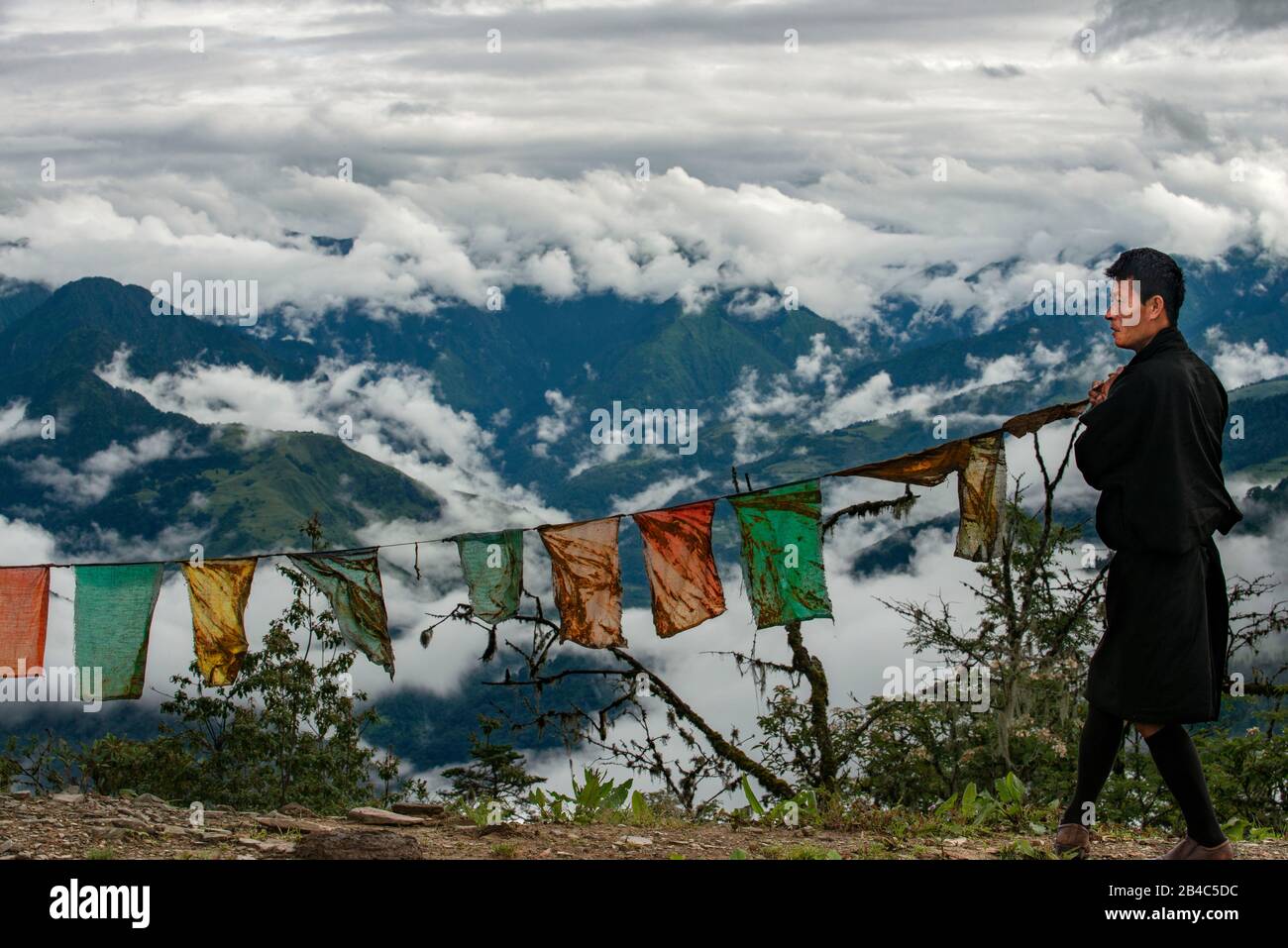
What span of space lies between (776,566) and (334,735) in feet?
94.0

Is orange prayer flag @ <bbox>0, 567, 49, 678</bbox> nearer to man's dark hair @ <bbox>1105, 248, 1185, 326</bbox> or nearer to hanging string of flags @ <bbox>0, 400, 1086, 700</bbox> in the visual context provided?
hanging string of flags @ <bbox>0, 400, 1086, 700</bbox>

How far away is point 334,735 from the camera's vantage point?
37.8 meters

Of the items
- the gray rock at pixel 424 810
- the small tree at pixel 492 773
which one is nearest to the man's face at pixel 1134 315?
the gray rock at pixel 424 810

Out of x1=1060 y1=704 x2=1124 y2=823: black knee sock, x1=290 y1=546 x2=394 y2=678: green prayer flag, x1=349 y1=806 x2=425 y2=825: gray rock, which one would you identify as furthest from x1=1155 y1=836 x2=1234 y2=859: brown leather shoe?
x1=290 y1=546 x2=394 y2=678: green prayer flag

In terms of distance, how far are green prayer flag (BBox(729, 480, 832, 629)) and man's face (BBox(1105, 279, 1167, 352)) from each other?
4.78 meters

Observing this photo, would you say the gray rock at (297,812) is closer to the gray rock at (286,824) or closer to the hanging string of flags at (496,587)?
the gray rock at (286,824)

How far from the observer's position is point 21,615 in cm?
1230

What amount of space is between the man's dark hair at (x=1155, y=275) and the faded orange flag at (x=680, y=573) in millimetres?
5657

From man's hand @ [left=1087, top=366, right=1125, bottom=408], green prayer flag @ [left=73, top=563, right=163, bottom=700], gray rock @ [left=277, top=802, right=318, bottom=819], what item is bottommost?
gray rock @ [left=277, top=802, right=318, bottom=819]

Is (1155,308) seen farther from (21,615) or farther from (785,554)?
(21,615)

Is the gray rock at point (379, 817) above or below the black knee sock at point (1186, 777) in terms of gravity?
below

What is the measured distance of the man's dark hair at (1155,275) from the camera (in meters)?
7.08

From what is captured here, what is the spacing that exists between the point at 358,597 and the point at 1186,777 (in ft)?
26.2

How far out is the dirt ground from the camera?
27.8ft
